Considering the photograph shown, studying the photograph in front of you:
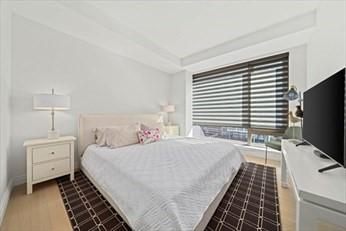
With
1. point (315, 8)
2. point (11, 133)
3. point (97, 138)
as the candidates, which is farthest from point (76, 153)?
point (315, 8)

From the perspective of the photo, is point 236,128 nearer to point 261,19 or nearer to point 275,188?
point 275,188

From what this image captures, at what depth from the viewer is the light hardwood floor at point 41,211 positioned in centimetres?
138

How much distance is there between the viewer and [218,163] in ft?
5.65

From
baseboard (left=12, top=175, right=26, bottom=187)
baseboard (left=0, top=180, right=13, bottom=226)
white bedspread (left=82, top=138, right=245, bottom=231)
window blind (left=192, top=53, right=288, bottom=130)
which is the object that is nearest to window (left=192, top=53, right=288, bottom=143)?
window blind (left=192, top=53, right=288, bottom=130)

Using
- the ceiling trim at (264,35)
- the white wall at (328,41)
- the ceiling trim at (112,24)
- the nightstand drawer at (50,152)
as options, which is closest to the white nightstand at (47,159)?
the nightstand drawer at (50,152)

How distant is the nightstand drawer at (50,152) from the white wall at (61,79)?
0.47 m

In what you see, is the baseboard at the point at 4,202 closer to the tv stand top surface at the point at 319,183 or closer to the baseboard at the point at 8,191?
the baseboard at the point at 8,191

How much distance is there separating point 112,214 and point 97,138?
147cm

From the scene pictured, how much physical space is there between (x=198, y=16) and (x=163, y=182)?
2536 mm

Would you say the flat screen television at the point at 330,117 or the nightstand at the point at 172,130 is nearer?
the flat screen television at the point at 330,117

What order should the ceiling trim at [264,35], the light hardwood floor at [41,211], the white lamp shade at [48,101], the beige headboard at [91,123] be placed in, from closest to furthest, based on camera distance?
the light hardwood floor at [41,211] → the white lamp shade at [48,101] → the ceiling trim at [264,35] → the beige headboard at [91,123]

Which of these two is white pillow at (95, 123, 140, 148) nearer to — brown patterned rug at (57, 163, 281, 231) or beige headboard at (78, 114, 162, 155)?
beige headboard at (78, 114, 162, 155)

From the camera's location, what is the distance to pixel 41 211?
1.58 metres

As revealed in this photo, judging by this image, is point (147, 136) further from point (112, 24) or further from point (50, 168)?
point (112, 24)
